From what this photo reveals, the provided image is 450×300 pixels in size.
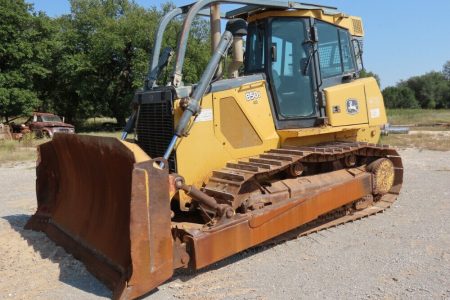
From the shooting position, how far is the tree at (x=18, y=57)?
2845 cm

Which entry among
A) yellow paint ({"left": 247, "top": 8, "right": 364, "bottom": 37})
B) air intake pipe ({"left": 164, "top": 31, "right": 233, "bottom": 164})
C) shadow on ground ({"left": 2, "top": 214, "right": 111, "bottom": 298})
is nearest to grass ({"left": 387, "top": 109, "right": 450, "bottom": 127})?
A: yellow paint ({"left": 247, "top": 8, "right": 364, "bottom": 37})

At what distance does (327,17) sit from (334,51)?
1.60ft

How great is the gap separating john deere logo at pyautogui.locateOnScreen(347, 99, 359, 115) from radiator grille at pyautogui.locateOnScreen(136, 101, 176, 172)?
2.70 m

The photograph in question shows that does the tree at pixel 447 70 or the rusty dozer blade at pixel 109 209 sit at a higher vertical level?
the tree at pixel 447 70

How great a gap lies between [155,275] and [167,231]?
15.3 inches

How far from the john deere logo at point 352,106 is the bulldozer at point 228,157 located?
29 millimetres

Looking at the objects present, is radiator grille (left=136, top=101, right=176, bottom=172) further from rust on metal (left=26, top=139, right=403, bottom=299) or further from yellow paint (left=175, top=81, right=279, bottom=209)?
rust on metal (left=26, top=139, right=403, bottom=299)

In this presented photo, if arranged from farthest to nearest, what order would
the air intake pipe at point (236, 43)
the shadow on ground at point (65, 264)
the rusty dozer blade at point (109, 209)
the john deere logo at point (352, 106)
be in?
1. the john deere logo at point (352, 106)
2. the air intake pipe at point (236, 43)
3. the shadow on ground at point (65, 264)
4. the rusty dozer blade at point (109, 209)

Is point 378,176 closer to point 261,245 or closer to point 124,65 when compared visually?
point 261,245

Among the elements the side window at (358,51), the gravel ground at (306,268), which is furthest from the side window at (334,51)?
the gravel ground at (306,268)

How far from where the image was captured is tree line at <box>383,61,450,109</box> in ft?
257

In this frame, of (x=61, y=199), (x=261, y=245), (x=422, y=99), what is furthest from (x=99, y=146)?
(x=422, y=99)

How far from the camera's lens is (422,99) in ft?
269

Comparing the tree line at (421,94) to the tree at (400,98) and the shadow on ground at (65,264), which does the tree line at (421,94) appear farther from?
the shadow on ground at (65,264)
